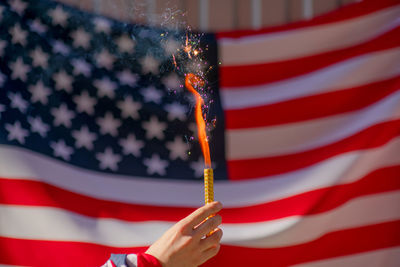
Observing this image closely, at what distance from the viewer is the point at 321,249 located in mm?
1283

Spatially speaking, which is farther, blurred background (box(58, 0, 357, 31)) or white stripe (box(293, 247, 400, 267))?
blurred background (box(58, 0, 357, 31))

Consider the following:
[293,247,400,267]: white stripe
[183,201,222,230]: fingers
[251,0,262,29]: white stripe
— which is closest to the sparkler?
[183,201,222,230]: fingers

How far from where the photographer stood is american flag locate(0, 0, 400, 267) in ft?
4.13

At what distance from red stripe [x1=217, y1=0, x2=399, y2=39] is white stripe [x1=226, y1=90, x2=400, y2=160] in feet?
1.14

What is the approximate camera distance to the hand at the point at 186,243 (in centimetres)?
80

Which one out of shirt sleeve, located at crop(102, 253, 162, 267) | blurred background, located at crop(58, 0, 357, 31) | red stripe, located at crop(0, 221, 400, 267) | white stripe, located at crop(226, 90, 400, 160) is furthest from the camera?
blurred background, located at crop(58, 0, 357, 31)

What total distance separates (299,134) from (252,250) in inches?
18.2

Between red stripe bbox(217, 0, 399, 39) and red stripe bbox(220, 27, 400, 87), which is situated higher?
red stripe bbox(217, 0, 399, 39)

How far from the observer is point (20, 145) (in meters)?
1.24

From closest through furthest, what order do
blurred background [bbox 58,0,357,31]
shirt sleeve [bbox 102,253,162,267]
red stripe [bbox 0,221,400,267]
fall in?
shirt sleeve [bbox 102,253,162,267]
red stripe [bbox 0,221,400,267]
blurred background [bbox 58,0,357,31]

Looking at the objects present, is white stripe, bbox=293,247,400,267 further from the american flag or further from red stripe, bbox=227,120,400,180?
red stripe, bbox=227,120,400,180

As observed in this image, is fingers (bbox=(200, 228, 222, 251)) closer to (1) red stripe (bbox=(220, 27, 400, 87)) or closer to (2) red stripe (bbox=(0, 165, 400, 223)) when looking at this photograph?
(2) red stripe (bbox=(0, 165, 400, 223))

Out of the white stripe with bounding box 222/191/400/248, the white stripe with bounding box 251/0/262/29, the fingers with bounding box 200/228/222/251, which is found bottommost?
the fingers with bounding box 200/228/222/251

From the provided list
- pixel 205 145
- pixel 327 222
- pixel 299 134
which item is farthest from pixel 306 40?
pixel 205 145
